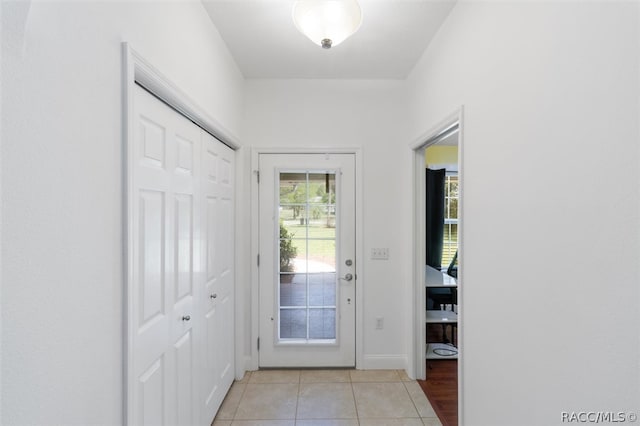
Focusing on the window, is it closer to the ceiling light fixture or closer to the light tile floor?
the light tile floor

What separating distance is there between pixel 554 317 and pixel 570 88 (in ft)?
2.46

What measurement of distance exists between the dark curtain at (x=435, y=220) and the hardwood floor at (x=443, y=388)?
Result: 1670mm

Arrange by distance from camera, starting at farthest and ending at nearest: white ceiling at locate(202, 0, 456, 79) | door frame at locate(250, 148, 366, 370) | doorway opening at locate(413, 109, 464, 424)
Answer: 1. door frame at locate(250, 148, 366, 370)
2. doorway opening at locate(413, 109, 464, 424)
3. white ceiling at locate(202, 0, 456, 79)

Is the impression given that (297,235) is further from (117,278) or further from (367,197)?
(117,278)

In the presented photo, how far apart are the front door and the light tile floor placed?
0.19m

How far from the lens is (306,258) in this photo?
111 inches

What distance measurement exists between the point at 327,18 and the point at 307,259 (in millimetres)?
1920

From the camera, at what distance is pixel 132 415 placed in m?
1.07

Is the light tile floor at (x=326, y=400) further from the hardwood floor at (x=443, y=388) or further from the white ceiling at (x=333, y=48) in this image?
the white ceiling at (x=333, y=48)

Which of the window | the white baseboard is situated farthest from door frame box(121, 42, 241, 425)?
the window

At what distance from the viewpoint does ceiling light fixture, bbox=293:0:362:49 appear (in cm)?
148

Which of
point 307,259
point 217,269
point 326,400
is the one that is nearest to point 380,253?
point 307,259

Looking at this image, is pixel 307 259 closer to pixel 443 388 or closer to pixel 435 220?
pixel 443 388

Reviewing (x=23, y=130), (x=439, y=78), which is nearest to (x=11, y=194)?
(x=23, y=130)
